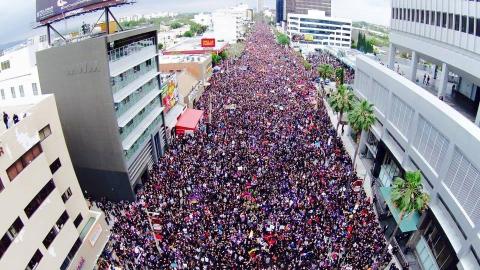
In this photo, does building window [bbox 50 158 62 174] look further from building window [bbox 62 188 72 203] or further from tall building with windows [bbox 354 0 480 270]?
tall building with windows [bbox 354 0 480 270]

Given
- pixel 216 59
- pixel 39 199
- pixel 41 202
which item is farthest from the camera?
pixel 216 59

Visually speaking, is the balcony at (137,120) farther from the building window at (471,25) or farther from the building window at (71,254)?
the building window at (471,25)

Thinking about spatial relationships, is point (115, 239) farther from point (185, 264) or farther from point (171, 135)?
point (171, 135)

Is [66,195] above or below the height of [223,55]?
below

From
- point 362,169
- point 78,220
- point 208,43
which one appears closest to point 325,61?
point 208,43

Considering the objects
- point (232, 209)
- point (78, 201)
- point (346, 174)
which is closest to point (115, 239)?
point (78, 201)

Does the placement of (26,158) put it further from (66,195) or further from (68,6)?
(68,6)

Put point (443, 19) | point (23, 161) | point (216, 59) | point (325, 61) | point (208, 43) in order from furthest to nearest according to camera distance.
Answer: point (325, 61), point (208, 43), point (216, 59), point (443, 19), point (23, 161)
